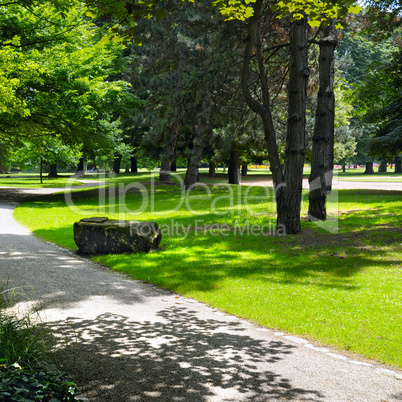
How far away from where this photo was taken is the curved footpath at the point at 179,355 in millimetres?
4453

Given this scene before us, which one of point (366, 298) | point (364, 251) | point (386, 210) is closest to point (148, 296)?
point (366, 298)

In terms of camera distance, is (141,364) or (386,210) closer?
(141,364)

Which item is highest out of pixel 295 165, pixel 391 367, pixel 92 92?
pixel 92 92

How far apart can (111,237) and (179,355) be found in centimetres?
636

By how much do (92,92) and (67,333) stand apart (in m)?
19.5

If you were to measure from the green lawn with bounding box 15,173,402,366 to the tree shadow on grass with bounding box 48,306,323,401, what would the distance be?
42.9 inches

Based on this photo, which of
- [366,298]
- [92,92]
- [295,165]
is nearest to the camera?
[366,298]

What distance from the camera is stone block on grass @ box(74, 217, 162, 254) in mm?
11227

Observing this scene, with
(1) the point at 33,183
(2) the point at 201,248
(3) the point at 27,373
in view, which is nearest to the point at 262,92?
(2) the point at 201,248

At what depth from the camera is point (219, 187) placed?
30.4 m

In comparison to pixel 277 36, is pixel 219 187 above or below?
below

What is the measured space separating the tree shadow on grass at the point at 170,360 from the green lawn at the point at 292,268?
1.09m

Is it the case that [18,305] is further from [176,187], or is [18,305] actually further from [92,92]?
[176,187]

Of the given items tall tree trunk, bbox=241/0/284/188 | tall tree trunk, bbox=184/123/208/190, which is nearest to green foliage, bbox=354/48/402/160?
tall tree trunk, bbox=184/123/208/190
